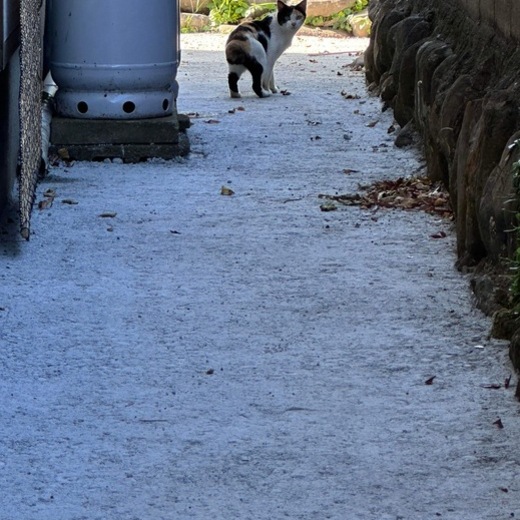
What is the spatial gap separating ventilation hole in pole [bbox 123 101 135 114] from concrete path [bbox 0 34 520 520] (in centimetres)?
54

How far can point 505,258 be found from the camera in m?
4.68

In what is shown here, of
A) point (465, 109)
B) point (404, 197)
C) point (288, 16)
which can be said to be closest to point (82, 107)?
point (404, 197)

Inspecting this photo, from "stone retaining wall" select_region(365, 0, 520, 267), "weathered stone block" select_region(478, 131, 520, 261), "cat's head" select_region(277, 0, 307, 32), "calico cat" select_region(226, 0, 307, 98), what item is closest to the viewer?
"weathered stone block" select_region(478, 131, 520, 261)

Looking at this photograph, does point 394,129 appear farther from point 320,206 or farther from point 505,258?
point 505,258

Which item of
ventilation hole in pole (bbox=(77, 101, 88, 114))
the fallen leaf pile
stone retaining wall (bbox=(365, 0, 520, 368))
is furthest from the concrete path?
ventilation hole in pole (bbox=(77, 101, 88, 114))

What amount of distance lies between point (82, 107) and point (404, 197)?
7.10 ft

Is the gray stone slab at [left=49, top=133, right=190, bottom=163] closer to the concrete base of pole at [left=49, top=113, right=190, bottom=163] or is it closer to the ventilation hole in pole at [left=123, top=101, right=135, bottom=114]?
the concrete base of pole at [left=49, top=113, right=190, bottom=163]

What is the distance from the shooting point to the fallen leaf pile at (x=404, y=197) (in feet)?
21.4

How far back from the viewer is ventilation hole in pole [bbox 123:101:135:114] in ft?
25.5

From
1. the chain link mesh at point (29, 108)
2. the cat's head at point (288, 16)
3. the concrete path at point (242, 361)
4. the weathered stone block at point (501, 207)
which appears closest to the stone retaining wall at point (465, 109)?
the weathered stone block at point (501, 207)

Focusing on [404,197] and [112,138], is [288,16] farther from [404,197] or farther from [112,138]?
[404,197]

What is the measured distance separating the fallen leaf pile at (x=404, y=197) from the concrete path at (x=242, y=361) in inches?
4.6

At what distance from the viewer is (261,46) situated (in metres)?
10.2

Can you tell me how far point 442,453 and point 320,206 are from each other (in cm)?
310
